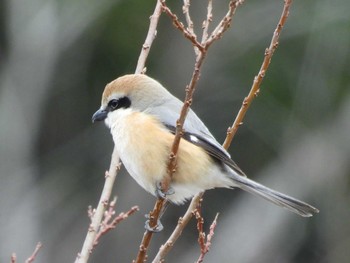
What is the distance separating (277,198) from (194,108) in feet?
18.2

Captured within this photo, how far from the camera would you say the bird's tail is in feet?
11.7

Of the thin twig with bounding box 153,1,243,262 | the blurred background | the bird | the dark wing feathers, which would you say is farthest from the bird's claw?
the blurred background

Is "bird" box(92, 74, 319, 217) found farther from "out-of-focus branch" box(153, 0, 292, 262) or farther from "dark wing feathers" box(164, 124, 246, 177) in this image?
"out-of-focus branch" box(153, 0, 292, 262)

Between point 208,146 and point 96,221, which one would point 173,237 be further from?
point 208,146

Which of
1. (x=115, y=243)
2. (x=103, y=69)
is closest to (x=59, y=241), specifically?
(x=115, y=243)

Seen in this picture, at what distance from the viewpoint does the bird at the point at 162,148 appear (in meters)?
3.63

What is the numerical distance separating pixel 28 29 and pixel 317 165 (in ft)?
10.0

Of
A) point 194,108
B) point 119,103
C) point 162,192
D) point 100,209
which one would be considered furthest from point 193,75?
point 194,108

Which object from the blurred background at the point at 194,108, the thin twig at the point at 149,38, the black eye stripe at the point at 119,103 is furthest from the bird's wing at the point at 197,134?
the blurred background at the point at 194,108

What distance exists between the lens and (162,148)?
12.0 feet

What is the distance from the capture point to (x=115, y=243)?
30.1ft

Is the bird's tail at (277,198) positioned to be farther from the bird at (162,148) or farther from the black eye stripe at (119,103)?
the black eye stripe at (119,103)

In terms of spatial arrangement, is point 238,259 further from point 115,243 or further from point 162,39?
point 162,39

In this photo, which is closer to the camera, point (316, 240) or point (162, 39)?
point (316, 240)
